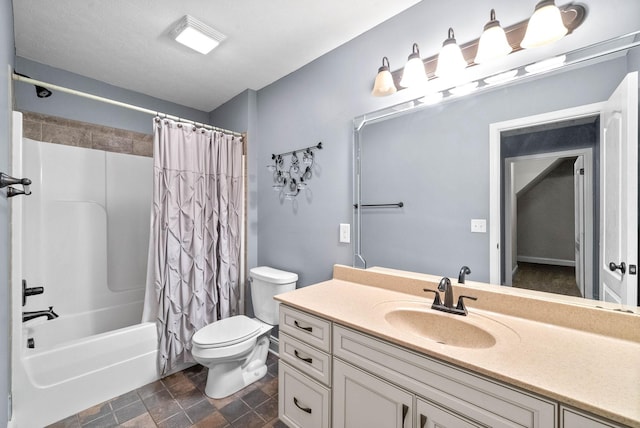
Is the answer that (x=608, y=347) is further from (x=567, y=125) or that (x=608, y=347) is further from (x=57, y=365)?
(x=57, y=365)

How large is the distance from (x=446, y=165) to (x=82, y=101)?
120 inches

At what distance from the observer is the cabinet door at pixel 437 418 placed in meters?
0.80

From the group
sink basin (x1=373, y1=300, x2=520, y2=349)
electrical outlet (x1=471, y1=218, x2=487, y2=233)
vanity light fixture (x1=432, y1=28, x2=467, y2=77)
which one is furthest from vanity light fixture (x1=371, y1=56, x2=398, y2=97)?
sink basin (x1=373, y1=300, x2=520, y2=349)

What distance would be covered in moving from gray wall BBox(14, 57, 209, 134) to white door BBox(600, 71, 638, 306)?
135 inches

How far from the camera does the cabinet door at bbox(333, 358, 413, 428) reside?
95cm

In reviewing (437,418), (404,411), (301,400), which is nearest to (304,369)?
(301,400)

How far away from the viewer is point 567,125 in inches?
42.4

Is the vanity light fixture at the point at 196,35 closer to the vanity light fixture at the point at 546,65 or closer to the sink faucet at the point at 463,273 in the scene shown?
the vanity light fixture at the point at 546,65

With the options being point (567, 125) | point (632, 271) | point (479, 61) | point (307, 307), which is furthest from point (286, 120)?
point (632, 271)

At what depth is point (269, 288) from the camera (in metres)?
2.17

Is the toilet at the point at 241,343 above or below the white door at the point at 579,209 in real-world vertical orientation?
below

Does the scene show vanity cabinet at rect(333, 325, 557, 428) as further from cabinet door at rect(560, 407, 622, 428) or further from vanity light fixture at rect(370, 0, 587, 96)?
vanity light fixture at rect(370, 0, 587, 96)

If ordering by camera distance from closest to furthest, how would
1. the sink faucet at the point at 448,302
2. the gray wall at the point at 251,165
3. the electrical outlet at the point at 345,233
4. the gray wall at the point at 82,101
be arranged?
the sink faucet at the point at 448,302
the electrical outlet at the point at 345,233
the gray wall at the point at 82,101
the gray wall at the point at 251,165

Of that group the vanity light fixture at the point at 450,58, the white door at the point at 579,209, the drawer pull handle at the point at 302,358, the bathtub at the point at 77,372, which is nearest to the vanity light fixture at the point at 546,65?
the vanity light fixture at the point at 450,58
